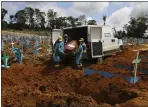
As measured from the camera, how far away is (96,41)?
16141 millimetres

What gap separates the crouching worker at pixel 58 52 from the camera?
15086 mm

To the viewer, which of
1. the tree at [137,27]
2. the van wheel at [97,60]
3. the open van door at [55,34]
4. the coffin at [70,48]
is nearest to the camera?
the coffin at [70,48]

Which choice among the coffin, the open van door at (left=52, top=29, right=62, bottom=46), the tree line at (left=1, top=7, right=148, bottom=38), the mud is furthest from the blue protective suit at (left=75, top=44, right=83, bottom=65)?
the tree line at (left=1, top=7, right=148, bottom=38)

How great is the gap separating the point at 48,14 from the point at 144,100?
79.2m

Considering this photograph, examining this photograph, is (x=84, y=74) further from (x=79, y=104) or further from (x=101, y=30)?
(x=79, y=104)

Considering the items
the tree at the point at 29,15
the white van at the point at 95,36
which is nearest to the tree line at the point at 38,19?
the tree at the point at 29,15

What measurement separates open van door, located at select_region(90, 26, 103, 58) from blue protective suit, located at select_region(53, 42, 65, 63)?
5.35ft

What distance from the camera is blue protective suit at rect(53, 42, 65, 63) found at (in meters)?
15.1

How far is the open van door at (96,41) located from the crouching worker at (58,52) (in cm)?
164

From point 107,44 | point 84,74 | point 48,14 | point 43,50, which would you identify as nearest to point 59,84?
point 84,74

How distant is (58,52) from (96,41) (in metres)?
2.19

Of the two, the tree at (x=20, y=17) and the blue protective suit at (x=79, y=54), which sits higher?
the tree at (x=20, y=17)

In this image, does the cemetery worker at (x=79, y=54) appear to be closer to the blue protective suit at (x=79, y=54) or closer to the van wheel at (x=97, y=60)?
the blue protective suit at (x=79, y=54)

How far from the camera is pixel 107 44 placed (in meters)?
17.7
